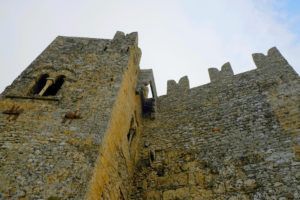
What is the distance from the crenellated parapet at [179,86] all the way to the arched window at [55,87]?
3.54 meters

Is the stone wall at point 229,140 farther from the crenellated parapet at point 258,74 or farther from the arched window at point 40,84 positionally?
the arched window at point 40,84

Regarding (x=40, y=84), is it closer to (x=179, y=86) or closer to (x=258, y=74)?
(x=179, y=86)

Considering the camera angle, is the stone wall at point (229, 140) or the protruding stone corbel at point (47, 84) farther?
the protruding stone corbel at point (47, 84)

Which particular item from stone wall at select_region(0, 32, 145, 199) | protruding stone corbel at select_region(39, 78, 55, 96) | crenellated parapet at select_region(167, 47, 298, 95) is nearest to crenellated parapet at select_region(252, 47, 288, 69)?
crenellated parapet at select_region(167, 47, 298, 95)

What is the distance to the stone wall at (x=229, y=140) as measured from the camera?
18.2 ft

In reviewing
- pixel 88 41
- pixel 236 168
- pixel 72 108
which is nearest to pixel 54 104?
pixel 72 108

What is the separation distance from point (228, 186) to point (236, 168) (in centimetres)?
45

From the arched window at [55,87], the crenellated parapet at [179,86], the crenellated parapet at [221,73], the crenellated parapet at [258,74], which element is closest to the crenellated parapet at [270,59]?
the crenellated parapet at [258,74]

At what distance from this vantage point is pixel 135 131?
295 inches

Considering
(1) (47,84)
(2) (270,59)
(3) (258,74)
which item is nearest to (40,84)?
(1) (47,84)

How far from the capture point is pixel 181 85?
9031mm

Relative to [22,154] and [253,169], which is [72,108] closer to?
[22,154]

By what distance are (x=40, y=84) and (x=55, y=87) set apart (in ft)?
1.11

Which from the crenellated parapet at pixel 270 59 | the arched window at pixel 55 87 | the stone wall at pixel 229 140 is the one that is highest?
the crenellated parapet at pixel 270 59
